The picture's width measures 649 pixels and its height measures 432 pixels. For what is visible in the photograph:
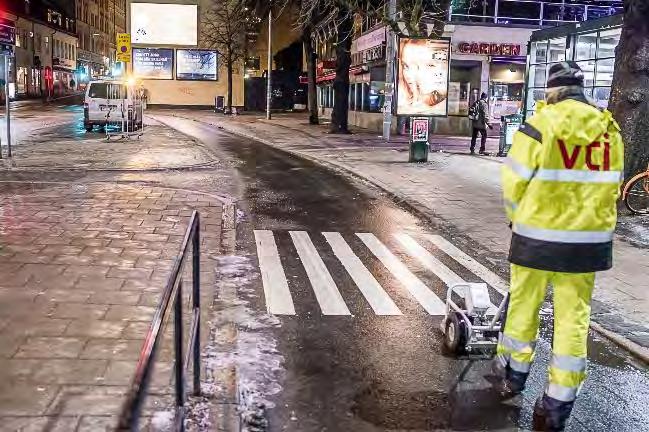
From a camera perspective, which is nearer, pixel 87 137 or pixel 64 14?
pixel 87 137

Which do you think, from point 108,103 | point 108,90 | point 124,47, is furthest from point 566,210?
point 108,90

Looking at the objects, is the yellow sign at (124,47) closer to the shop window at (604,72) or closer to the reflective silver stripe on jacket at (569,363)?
the shop window at (604,72)

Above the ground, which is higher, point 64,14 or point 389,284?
point 64,14

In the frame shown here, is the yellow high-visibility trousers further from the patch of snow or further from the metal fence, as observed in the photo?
the metal fence

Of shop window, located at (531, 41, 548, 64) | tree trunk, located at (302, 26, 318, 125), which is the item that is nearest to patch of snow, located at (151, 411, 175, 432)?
shop window, located at (531, 41, 548, 64)

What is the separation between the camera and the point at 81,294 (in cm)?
658

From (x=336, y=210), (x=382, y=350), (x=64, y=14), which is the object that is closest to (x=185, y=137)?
(x=336, y=210)

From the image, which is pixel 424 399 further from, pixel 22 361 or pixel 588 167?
pixel 22 361

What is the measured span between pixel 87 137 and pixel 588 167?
22847 mm

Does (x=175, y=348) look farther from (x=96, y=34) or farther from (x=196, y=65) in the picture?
(x=96, y=34)

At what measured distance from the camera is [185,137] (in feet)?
89.0

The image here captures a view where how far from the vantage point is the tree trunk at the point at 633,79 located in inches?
458

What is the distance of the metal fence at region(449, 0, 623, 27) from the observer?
103ft

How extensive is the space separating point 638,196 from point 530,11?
21.7 metres
